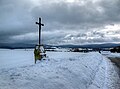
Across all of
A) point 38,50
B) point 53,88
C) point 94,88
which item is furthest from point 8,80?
point 38,50

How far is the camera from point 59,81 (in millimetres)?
10102

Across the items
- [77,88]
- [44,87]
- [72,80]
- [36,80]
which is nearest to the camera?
[44,87]

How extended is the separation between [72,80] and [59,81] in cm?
123

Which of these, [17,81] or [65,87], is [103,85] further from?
[17,81]

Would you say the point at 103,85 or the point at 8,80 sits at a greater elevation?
the point at 8,80

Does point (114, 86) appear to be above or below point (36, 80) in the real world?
below

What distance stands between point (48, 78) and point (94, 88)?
107 inches

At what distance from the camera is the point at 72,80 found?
36.5ft

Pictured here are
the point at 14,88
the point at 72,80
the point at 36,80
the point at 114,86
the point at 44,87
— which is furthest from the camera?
the point at 114,86

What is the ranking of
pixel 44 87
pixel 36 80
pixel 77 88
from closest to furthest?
pixel 44 87
pixel 36 80
pixel 77 88

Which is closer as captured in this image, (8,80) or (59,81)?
(8,80)

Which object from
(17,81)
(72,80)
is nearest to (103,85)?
(72,80)

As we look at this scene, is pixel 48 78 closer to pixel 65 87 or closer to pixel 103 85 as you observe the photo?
pixel 65 87

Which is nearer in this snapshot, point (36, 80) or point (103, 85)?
point (36, 80)
